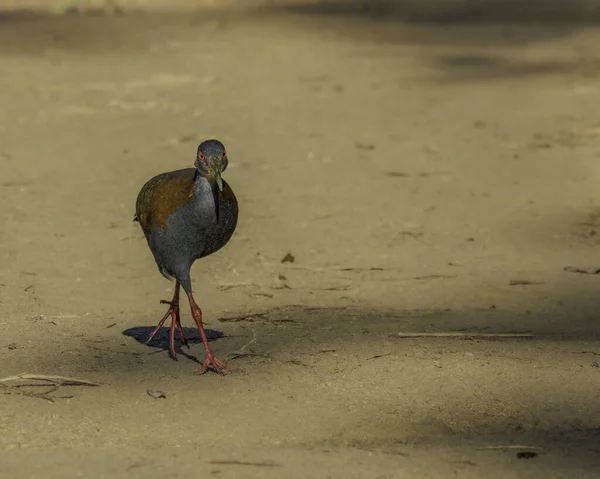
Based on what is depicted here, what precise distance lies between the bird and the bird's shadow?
0.34 meters

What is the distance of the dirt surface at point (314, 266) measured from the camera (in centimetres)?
470

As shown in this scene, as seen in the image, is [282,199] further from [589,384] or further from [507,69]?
[507,69]

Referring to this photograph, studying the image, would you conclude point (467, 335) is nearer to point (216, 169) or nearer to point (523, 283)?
point (523, 283)

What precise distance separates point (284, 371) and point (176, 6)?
46.2 feet

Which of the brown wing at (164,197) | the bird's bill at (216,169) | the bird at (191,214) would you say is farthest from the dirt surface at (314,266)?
the bird's bill at (216,169)

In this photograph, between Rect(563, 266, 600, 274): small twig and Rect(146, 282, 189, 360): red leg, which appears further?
Rect(563, 266, 600, 274): small twig

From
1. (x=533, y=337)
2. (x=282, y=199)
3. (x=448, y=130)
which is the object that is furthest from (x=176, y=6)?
(x=533, y=337)

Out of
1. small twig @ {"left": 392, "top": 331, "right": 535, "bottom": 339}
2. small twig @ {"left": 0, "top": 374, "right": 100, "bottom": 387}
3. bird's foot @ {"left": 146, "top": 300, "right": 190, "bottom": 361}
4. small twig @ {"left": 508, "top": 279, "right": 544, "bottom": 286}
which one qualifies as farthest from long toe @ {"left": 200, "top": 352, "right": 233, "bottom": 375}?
small twig @ {"left": 508, "top": 279, "right": 544, "bottom": 286}

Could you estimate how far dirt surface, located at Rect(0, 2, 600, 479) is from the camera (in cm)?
470

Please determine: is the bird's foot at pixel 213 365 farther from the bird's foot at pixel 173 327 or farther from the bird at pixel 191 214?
the bird's foot at pixel 173 327

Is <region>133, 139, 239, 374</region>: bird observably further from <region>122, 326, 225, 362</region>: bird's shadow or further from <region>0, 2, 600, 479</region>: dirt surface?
<region>0, 2, 600, 479</region>: dirt surface

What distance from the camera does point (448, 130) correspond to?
1088cm

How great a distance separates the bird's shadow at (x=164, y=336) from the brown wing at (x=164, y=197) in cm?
59

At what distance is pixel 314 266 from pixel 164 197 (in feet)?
6.61
